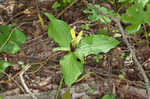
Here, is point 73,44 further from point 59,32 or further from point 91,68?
point 91,68

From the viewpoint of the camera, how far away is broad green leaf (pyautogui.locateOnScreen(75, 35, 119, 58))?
1165 mm

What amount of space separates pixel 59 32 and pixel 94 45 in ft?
0.81

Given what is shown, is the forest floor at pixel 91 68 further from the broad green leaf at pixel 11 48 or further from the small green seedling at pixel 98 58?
the broad green leaf at pixel 11 48

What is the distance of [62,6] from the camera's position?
183cm

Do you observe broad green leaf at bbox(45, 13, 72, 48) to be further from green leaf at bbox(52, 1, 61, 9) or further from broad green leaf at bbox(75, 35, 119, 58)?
green leaf at bbox(52, 1, 61, 9)

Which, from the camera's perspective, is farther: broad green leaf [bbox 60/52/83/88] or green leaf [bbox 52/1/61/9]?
green leaf [bbox 52/1/61/9]

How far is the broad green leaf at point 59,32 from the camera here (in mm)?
1196

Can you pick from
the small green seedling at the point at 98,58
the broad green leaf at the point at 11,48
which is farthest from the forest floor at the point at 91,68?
the broad green leaf at the point at 11,48

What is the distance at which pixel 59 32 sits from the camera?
4.00ft

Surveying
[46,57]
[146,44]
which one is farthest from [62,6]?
[146,44]

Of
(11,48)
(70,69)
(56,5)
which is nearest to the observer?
(70,69)

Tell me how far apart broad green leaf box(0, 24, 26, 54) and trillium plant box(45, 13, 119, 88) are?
0.36 metres

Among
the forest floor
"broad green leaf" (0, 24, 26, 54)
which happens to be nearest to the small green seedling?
the forest floor

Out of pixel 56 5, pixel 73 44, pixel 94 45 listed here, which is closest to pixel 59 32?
pixel 73 44
